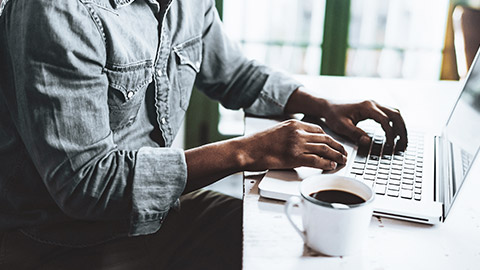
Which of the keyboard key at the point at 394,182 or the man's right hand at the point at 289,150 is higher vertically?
the man's right hand at the point at 289,150

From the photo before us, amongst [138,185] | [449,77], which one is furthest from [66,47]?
[449,77]

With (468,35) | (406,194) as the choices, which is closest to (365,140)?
(406,194)

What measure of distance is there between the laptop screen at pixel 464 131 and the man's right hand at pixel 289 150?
19cm

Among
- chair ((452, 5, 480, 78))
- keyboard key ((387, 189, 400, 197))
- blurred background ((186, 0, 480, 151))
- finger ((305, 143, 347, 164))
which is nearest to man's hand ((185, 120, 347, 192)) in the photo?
finger ((305, 143, 347, 164))

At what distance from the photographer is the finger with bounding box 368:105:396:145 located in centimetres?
113

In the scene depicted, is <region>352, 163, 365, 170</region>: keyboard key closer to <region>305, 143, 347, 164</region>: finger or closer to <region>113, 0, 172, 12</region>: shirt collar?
<region>305, 143, 347, 164</region>: finger

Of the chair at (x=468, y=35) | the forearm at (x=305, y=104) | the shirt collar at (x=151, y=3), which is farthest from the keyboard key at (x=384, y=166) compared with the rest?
the chair at (x=468, y=35)

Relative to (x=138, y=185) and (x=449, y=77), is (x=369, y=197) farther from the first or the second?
(x=449, y=77)

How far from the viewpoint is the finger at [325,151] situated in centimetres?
96

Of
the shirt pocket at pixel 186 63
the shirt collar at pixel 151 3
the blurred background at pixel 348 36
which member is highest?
the shirt collar at pixel 151 3

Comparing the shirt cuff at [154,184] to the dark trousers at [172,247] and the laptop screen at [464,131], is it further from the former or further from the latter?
the laptop screen at [464,131]

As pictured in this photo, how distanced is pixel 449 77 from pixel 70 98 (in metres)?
2.22

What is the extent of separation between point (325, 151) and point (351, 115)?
25 centimetres

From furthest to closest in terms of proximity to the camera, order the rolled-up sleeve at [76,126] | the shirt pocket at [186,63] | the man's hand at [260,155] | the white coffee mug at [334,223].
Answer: the shirt pocket at [186,63], the man's hand at [260,155], the rolled-up sleeve at [76,126], the white coffee mug at [334,223]
